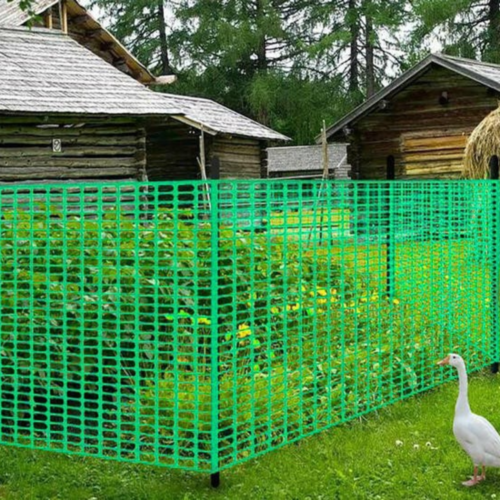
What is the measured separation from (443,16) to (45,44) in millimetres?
20850

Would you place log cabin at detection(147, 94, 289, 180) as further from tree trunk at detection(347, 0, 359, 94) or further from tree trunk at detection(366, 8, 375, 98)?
tree trunk at detection(347, 0, 359, 94)

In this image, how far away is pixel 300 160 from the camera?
149 feet

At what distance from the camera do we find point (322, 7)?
1612 inches

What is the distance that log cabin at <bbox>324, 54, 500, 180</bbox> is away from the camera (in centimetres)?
1986

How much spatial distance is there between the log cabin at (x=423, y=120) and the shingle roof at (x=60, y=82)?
19.6ft

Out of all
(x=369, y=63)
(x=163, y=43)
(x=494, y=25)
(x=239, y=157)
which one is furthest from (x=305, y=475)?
(x=163, y=43)

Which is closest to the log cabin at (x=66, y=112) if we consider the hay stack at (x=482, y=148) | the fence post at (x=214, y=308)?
the hay stack at (x=482, y=148)

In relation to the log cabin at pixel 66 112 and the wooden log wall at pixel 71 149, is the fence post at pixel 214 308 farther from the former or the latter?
Answer: the wooden log wall at pixel 71 149

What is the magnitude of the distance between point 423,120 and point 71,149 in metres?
8.46

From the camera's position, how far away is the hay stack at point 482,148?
48.2 feet

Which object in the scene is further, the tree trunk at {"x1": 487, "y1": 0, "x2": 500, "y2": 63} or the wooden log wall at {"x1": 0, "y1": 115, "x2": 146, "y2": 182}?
A: the tree trunk at {"x1": 487, "y1": 0, "x2": 500, "y2": 63}

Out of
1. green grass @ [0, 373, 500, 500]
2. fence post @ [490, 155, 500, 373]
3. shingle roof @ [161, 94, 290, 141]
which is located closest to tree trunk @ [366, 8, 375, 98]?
shingle roof @ [161, 94, 290, 141]

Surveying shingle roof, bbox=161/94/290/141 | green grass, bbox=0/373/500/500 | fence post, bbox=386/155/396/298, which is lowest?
green grass, bbox=0/373/500/500

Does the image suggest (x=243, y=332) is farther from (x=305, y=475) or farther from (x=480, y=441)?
(x=480, y=441)
